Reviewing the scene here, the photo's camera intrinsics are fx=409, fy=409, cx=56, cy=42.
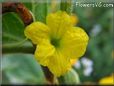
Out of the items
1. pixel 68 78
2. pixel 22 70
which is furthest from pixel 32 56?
pixel 22 70

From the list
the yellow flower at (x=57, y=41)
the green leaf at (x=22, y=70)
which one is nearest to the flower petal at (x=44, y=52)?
the yellow flower at (x=57, y=41)

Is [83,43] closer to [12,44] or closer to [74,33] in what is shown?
[74,33]

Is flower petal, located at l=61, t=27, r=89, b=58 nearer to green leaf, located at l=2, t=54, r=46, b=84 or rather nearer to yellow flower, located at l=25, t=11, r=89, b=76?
yellow flower, located at l=25, t=11, r=89, b=76

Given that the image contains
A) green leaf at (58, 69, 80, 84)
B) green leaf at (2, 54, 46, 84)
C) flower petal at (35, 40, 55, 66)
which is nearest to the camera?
flower petal at (35, 40, 55, 66)

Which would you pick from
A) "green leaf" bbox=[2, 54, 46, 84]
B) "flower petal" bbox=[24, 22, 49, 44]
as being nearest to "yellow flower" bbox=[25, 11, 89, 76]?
"flower petal" bbox=[24, 22, 49, 44]

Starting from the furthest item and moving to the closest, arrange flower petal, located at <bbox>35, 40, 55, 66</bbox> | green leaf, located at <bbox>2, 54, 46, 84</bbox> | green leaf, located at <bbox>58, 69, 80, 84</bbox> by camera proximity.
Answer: green leaf, located at <bbox>2, 54, 46, 84</bbox>
green leaf, located at <bbox>58, 69, 80, 84</bbox>
flower petal, located at <bbox>35, 40, 55, 66</bbox>

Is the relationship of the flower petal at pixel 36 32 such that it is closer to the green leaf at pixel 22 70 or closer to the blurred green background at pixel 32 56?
the blurred green background at pixel 32 56

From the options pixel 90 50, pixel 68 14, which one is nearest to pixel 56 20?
pixel 68 14
